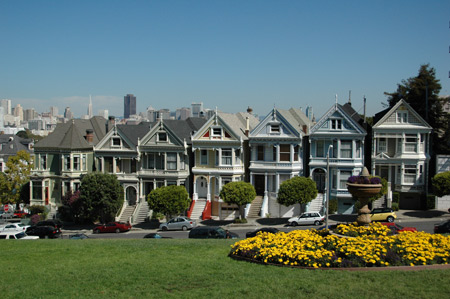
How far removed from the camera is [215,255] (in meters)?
23.1

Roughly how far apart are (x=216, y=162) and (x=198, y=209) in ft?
16.1

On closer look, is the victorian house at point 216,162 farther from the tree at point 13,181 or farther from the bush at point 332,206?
the tree at point 13,181

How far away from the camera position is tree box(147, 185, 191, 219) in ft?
150

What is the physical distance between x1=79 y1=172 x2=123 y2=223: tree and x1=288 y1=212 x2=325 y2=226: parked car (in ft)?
56.7

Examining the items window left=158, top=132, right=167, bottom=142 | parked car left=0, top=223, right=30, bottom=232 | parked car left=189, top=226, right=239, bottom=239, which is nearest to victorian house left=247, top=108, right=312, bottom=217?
window left=158, top=132, right=167, bottom=142

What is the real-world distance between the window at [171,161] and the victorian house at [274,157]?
7.66 m

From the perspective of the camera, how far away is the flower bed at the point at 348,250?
1911cm

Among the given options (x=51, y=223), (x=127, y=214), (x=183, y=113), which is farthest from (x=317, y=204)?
(x=183, y=113)

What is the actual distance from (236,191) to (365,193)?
21.9m

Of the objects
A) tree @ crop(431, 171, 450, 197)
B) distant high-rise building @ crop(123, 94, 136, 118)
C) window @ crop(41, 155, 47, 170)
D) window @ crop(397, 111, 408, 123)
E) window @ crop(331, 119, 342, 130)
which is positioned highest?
Result: distant high-rise building @ crop(123, 94, 136, 118)

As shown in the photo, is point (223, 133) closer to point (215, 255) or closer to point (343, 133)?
point (343, 133)

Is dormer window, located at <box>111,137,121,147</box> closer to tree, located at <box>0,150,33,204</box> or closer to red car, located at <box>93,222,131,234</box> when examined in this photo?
red car, located at <box>93,222,131,234</box>

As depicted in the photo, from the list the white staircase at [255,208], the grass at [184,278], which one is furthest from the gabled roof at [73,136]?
the grass at [184,278]

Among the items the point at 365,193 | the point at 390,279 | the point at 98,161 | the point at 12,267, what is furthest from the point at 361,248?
the point at 98,161
